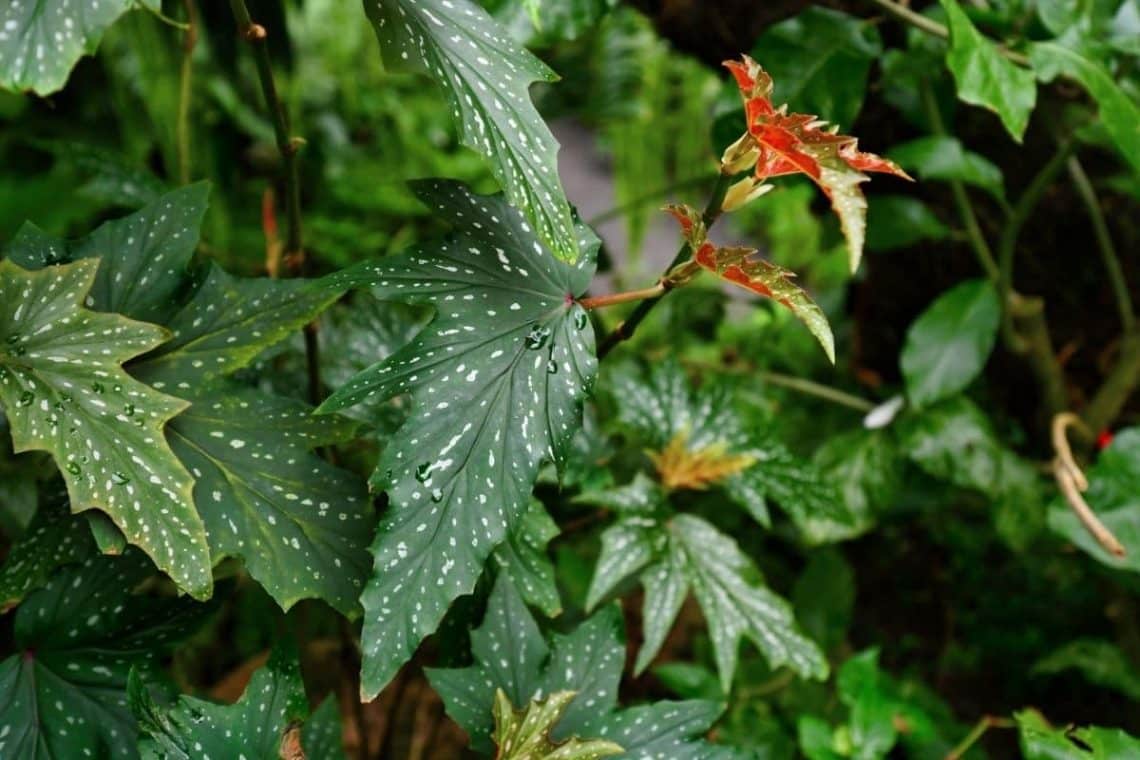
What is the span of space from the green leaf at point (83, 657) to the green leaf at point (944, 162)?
1109 millimetres

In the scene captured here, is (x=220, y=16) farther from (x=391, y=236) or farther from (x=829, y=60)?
(x=391, y=236)

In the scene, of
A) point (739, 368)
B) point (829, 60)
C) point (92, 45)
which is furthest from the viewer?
point (739, 368)

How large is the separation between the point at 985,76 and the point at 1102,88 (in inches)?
6.4

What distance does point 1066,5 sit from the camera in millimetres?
1274

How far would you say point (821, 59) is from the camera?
4.13 ft

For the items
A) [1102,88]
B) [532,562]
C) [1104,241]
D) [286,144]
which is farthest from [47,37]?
[1104,241]

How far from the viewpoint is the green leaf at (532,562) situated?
3.22ft

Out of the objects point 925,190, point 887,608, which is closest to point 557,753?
point 925,190

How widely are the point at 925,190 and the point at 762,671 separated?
0.92 metres

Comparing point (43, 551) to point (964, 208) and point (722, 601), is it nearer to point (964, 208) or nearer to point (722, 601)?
point (722, 601)

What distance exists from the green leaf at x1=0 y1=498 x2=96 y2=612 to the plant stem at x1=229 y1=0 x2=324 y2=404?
27 cm

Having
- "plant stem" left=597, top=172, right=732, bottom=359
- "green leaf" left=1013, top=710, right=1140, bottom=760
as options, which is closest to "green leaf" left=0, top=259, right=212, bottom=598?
"plant stem" left=597, top=172, right=732, bottom=359

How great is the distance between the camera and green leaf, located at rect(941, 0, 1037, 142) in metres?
1.04

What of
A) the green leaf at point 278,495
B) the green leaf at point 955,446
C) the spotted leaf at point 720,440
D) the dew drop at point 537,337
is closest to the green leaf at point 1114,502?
the green leaf at point 955,446
